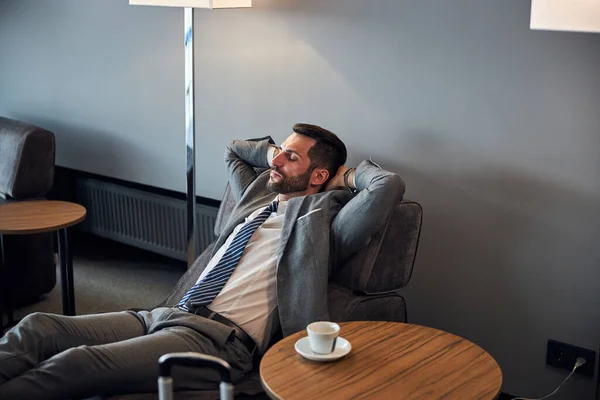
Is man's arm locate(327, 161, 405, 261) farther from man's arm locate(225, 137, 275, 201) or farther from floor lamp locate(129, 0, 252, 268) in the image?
floor lamp locate(129, 0, 252, 268)

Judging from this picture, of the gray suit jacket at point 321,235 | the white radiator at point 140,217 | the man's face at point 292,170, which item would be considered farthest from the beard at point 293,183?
the white radiator at point 140,217

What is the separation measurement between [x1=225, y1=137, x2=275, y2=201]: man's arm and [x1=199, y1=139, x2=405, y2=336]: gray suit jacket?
1.27 ft

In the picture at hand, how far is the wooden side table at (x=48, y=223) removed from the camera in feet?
9.75

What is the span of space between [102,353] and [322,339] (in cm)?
65

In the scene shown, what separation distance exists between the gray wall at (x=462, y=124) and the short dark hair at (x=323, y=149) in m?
0.27

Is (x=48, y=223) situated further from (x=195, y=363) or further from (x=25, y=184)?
(x=195, y=363)

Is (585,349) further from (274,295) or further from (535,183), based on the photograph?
(274,295)

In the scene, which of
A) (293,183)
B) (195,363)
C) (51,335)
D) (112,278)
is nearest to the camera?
(195,363)

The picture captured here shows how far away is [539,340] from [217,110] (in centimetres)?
165

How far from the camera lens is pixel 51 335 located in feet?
7.31

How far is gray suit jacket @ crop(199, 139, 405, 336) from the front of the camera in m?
2.26

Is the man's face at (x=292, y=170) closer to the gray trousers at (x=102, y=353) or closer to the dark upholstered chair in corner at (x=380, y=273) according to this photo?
the dark upholstered chair in corner at (x=380, y=273)

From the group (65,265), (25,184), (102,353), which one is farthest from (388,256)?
(25,184)

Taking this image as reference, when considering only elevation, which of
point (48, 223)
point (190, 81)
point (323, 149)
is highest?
point (190, 81)
